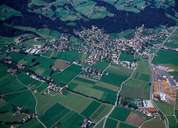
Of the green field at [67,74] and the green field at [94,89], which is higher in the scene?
the green field at [67,74]

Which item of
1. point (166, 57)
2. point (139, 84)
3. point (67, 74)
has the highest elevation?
point (166, 57)

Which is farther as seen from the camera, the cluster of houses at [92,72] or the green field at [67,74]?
the cluster of houses at [92,72]

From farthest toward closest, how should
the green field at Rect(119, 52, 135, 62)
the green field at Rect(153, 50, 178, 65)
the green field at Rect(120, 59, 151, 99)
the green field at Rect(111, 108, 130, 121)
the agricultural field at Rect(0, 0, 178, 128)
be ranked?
the green field at Rect(119, 52, 135, 62)
the green field at Rect(153, 50, 178, 65)
the green field at Rect(120, 59, 151, 99)
the agricultural field at Rect(0, 0, 178, 128)
the green field at Rect(111, 108, 130, 121)

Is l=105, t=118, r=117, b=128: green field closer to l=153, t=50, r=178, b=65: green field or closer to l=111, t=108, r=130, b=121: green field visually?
l=111, t=108, r=130, b=121: green field

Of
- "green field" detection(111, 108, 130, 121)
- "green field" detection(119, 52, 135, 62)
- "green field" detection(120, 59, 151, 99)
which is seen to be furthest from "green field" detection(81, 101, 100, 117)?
"green field" detection(119, 52, 135, 62)

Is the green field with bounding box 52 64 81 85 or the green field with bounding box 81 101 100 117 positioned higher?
the green field with bounding box 52 64 81 85

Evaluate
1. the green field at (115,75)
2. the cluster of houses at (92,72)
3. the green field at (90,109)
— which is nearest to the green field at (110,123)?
the green field at (90,109)

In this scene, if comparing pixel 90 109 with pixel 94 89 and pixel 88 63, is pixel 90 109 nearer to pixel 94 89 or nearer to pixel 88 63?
pixel 94 89

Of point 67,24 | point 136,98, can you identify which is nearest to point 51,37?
point 67,24

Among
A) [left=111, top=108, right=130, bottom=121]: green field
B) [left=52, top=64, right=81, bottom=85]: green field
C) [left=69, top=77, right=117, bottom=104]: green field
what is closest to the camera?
[left=111, top=108, right=130, bottom=121]: green field

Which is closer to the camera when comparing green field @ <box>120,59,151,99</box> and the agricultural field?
the agricultural field

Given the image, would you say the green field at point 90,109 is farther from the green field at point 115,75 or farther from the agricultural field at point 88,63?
the green field at point 115,75

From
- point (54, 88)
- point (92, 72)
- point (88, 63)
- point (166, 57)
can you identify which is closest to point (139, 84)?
point (92, 72)
